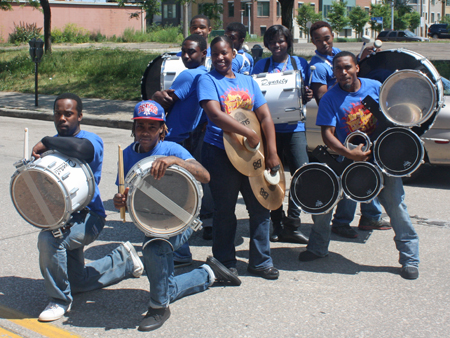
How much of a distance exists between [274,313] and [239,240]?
5.59ft

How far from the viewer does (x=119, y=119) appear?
44.5 ft

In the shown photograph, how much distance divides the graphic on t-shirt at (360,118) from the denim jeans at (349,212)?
1.12 metres

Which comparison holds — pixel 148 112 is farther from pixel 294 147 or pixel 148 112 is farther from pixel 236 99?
pixel 294 147

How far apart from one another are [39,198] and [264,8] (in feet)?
227

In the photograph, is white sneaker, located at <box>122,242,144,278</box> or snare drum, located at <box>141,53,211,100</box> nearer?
white sneaker, located at <box>122,242,144,278</box>

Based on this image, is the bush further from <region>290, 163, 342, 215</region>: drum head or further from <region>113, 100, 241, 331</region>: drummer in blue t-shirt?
<region>113, 100, 241, 331</region>: drummer in blue t-shirt

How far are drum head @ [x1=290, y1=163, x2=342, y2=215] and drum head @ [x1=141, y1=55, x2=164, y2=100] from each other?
198 centimetres

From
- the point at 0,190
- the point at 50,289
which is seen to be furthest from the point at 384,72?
the point at 0,190

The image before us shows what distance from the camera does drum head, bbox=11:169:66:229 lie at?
3.54 metres

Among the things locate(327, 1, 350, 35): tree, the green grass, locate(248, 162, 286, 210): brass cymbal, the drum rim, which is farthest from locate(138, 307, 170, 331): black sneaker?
locate(327, 1, 350, 35): tree

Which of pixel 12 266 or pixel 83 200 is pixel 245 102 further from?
pixel 12 266

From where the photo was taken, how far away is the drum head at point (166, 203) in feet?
11.5

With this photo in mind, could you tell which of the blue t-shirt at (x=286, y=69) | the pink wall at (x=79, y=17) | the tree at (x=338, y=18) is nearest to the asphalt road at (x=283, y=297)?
the blue t-shirt at (x=286, y=69)

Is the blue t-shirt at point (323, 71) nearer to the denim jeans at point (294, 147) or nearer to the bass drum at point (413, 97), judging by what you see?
the denim jeans at point (294, 147)
